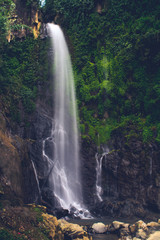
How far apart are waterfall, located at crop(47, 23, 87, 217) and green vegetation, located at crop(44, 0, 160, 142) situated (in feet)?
2.84

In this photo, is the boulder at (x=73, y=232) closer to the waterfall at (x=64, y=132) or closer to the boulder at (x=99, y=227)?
the boulder at (x=99, y=227)

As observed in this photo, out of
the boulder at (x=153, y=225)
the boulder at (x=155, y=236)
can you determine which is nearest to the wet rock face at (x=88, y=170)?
the boulder at (x=153, y=225)

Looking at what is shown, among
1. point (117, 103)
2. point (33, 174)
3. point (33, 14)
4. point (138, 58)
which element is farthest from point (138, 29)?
point (33, 174)

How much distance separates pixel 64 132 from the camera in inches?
928

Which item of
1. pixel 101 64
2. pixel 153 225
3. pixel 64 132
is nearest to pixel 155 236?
pixel 153 225

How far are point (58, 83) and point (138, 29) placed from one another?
8.72 m

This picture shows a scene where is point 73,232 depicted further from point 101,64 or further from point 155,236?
point 101,64

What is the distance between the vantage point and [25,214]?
1382cm

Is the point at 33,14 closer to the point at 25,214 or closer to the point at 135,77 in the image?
the point at 135,77

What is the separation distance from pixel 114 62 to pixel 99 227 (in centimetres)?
1515

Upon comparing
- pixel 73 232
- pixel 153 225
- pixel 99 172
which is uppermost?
pixel 99 172

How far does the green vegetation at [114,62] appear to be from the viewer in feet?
77.2

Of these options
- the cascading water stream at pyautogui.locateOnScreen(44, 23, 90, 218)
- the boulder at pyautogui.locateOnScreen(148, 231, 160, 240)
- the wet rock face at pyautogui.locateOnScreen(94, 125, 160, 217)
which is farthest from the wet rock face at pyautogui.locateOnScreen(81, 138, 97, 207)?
the boulder at pyautogui.locateOnScreen(148, 231, 160, 240)

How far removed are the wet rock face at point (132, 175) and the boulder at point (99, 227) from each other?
3701 mm
